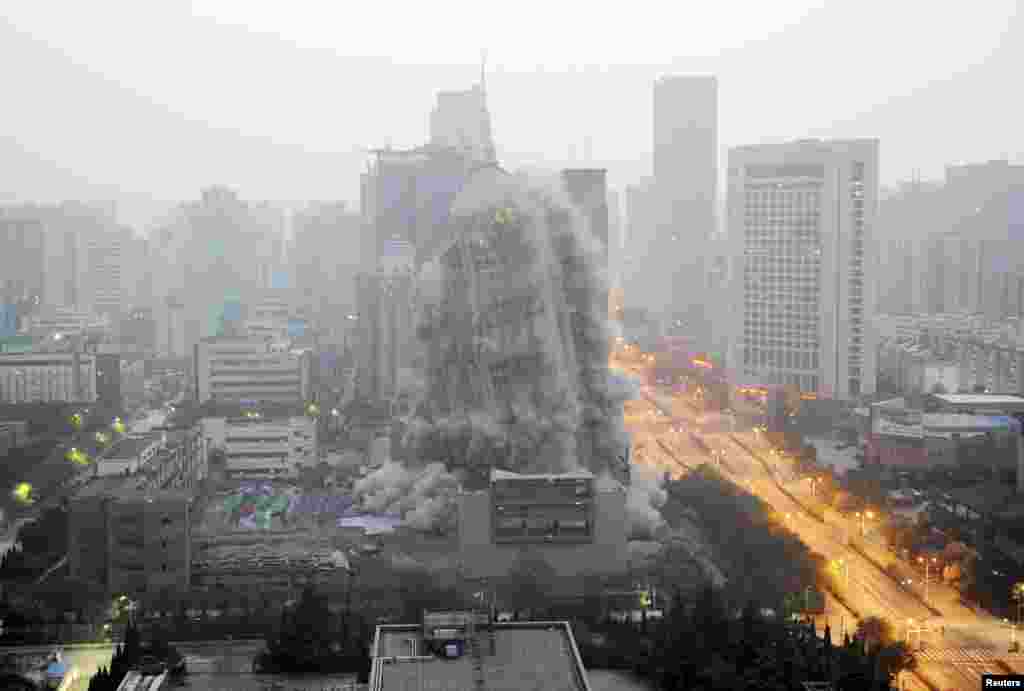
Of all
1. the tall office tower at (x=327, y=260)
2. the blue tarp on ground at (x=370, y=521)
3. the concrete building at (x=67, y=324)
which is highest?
the tall office tower at (x=327, y=260)

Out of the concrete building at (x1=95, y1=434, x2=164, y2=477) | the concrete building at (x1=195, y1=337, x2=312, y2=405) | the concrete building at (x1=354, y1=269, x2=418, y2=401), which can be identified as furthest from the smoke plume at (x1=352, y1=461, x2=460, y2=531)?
the concrete building at (x1=195, y1=337, x2=312, y2=405)

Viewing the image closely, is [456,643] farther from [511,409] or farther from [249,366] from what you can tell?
[249,366]

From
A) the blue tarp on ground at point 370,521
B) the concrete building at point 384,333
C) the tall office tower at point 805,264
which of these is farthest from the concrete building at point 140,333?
the blue tarp on ground at point 370,521

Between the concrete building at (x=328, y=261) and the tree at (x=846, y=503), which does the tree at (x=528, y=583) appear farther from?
the concrete building at (x=328, y=261)

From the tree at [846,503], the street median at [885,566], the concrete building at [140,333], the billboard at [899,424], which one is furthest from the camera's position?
the concrete building at [140,333]

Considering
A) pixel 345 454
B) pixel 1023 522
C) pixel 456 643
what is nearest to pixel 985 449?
pixel 1023 522

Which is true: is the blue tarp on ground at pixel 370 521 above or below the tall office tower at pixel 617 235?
below

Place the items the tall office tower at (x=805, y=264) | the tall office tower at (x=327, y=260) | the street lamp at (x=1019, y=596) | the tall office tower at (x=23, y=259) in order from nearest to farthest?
the street lamp at (x=1019, y=596) → the tall office tower at (x=805, y=264) → the tall office tower at (x=23, y=259) → the tall office tower at (x=327, y=260)

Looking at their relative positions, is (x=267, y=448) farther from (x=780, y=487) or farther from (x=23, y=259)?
(x=23, y=259)
